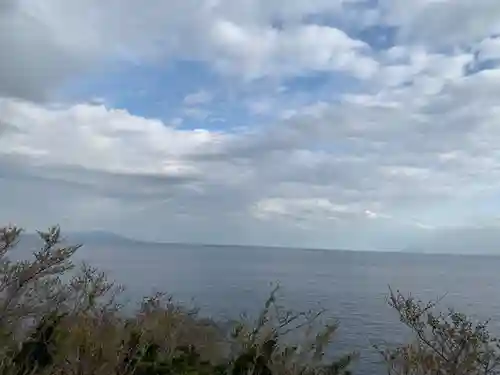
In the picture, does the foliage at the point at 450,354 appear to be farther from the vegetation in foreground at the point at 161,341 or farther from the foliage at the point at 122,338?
the foliage at the point at 122,338

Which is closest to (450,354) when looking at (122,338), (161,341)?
(161,341)

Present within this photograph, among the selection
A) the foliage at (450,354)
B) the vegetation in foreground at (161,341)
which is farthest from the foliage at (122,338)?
the foliage at (450,354)

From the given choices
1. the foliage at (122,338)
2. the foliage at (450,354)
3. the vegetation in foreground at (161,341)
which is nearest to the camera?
the foliage at (450,354)

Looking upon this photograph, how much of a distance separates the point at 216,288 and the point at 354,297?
18127 millimetres

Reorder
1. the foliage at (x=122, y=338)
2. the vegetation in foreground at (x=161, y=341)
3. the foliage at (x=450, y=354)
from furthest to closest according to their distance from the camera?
the foliage at (x=122, y=338)
the vegetation in foreground at (x=161, y=341)
the foliage at (x=450, y=354)

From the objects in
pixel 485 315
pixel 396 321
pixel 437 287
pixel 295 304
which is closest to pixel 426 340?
pixel 396 321

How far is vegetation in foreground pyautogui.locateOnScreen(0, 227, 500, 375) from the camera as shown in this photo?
14.3 m

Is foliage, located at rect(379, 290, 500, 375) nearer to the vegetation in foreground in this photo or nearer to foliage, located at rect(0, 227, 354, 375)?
the vegetation in foreground

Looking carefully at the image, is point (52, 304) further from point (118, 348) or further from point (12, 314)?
point (118, 348)

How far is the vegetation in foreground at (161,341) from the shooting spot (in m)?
14.3

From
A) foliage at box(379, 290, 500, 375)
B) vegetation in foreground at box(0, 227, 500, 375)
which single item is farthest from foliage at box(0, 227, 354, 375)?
foliage at box(379, 290, 500, 375)

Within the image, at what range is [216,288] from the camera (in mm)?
75688

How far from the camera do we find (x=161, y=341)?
1677 cm

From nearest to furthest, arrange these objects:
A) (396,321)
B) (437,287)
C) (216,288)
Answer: (396,321) < (216,288) < (437,287)
